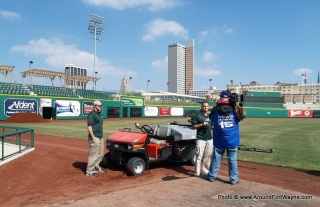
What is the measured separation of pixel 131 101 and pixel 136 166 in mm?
42966

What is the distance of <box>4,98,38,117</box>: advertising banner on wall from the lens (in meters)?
31.2

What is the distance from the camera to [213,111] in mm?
5570

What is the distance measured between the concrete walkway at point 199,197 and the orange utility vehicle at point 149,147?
1742 millimetres

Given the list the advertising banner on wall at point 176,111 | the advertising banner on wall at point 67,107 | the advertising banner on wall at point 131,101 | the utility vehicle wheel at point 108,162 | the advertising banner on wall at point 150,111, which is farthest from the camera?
the advertising banner on wall at point 176,111

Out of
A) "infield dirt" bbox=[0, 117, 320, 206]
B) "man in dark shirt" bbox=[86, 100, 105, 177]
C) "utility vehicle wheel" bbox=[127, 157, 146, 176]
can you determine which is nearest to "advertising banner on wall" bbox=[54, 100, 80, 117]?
"infield dirt" bbox=[0, 117, 320, 206]

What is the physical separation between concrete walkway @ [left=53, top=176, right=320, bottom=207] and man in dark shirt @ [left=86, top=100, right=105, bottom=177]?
2.26m

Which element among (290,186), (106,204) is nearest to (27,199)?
(106,204)

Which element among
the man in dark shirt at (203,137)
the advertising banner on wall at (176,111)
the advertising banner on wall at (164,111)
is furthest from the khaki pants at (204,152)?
the advertising banner on wall at (176,111)

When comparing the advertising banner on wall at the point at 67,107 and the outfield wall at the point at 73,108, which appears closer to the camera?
the outfield wall at the point at 73,108

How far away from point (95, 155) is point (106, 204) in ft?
9.27

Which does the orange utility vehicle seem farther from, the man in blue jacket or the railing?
the railing

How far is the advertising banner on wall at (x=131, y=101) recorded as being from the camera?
157 ft

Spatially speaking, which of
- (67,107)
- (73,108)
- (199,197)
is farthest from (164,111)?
(199,197)

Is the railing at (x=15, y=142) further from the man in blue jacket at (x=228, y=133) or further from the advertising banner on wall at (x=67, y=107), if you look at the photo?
the advertising banner on wall at (x=67, y=107)
